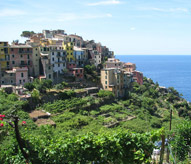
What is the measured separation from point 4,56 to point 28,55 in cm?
392

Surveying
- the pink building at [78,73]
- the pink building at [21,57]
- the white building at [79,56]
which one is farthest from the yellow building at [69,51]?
the pink building at [21,57]

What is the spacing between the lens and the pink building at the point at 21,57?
37.9m

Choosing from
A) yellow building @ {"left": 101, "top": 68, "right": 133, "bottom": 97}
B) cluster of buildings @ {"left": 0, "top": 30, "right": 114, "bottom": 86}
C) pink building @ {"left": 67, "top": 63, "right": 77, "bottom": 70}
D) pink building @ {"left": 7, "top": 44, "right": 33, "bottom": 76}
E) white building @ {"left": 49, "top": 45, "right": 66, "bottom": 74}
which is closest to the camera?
cluster of buildings @ {"left": 0, "top": 30, "right": 114, "bottom": 86}

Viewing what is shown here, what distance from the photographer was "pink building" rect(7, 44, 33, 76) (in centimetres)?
3788

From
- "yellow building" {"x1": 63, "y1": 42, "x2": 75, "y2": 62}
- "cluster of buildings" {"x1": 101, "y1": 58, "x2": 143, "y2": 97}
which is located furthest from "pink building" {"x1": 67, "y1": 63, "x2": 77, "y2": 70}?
"cluster of buildings" {"x1": 101, "y1": 58, "x2": 143, "y2": 97}

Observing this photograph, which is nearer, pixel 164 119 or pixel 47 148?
Result: pixel 47 148

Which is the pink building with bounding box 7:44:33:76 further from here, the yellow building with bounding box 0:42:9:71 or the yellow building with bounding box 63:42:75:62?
the yellow building with bounding box 63:42:75:62

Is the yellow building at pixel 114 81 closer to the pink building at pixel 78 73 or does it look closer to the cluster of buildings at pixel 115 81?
the cluster of buildings at pixel 115 81

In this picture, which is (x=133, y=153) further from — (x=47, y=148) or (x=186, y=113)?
(x=186, y=113)

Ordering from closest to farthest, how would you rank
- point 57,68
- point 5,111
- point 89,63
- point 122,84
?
1. point 5,111
2. point 57,68
3. point 122,84
4. point 89,63

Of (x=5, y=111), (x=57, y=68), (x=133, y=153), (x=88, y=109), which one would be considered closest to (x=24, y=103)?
Answer: (x=5, y=111)

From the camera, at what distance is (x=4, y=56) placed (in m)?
37.2

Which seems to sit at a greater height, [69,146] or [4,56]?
[4,56]

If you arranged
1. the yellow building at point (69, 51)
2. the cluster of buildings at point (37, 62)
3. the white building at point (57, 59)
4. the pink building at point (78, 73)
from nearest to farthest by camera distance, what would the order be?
the cluster of buildings at point (37, 62)
the white building at point (57, 59)
the pink building at point (78, 73)
the yellow building at point (69, 51)
